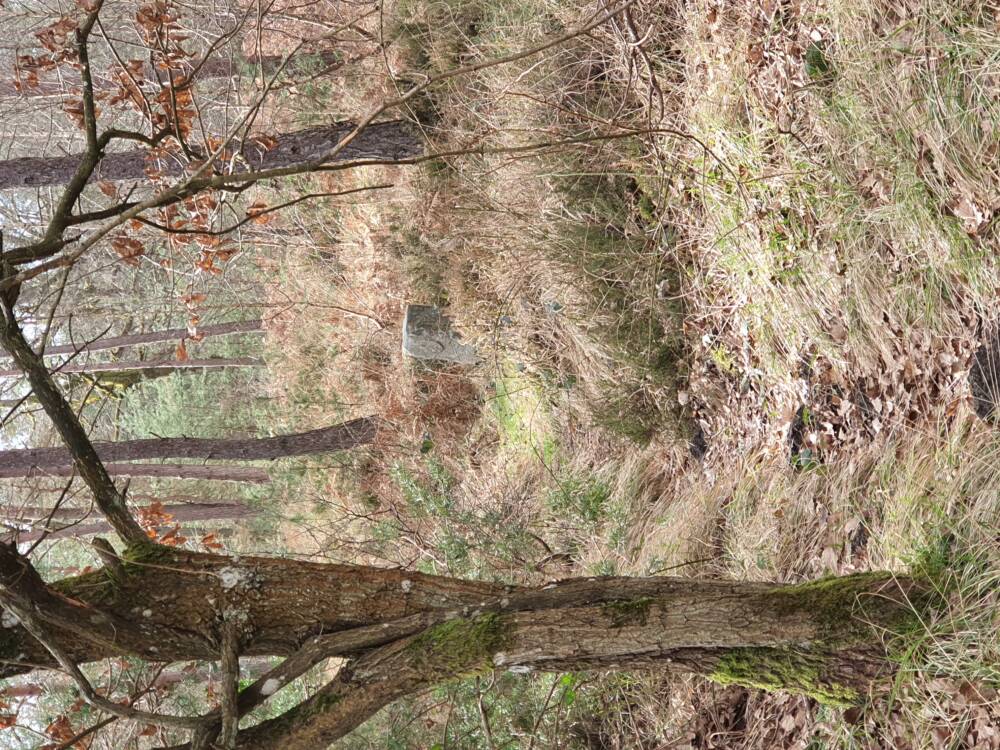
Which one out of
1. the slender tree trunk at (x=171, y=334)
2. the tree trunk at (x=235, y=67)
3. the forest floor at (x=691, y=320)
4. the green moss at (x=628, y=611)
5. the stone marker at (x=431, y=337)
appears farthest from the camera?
the slender tree trunk at (x=171, y=334)

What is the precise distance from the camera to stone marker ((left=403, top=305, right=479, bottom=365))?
26.4 ft

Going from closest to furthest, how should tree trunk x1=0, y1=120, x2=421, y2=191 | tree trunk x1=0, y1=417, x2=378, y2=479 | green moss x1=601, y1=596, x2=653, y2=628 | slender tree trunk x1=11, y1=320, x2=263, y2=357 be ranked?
1. green moss x1=601, y1=596, x2=653, y2=628
2. tree trunk x1=0, y1=120, x2=421, y2=191
3. tree trunk x1=0, y1=417, x2=378, y2=479
4. slender tree trunk x1=11, y1=320, x2=263, y2=357

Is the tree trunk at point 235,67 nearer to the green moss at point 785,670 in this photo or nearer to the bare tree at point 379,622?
the bare tree at point 379,622

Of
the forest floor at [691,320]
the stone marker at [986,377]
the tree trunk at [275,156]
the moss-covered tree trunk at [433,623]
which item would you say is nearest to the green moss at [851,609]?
the moss-covered tree trunk at [433,623]

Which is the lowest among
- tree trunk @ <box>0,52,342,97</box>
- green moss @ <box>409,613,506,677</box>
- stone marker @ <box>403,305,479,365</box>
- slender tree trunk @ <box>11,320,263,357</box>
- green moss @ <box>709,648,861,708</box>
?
green moss @ <box>709,648,861,708</box>

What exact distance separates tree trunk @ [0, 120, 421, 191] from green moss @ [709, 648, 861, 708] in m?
5.05

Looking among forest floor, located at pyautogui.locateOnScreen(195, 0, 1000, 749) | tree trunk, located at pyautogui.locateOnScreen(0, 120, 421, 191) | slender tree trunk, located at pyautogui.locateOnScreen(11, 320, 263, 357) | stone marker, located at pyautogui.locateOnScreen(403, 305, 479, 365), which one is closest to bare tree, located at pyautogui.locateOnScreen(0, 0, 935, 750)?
forest floor, located at pyautogui.locateOnScreen(195, 0, 1000, 749)

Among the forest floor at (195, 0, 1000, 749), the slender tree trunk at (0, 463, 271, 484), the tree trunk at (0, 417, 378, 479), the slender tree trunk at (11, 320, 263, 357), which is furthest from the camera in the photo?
the slender tree trunk at (11, 320, 263, 357)

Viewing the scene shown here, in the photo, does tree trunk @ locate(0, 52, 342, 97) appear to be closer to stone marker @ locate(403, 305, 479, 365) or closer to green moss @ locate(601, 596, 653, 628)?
stone marker @ locate(403, 305, 479, 365)

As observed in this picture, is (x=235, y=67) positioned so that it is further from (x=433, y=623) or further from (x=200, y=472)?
(x=433, y=623)

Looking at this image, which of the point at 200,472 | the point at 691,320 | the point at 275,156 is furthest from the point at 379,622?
the point at 200,472

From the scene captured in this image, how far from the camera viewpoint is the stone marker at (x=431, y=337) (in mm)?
8047

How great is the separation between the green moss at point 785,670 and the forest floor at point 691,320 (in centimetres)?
18

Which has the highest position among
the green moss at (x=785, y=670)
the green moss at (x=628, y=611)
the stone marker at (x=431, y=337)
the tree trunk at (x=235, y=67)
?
the tree trunk at (x=235, y=67)
